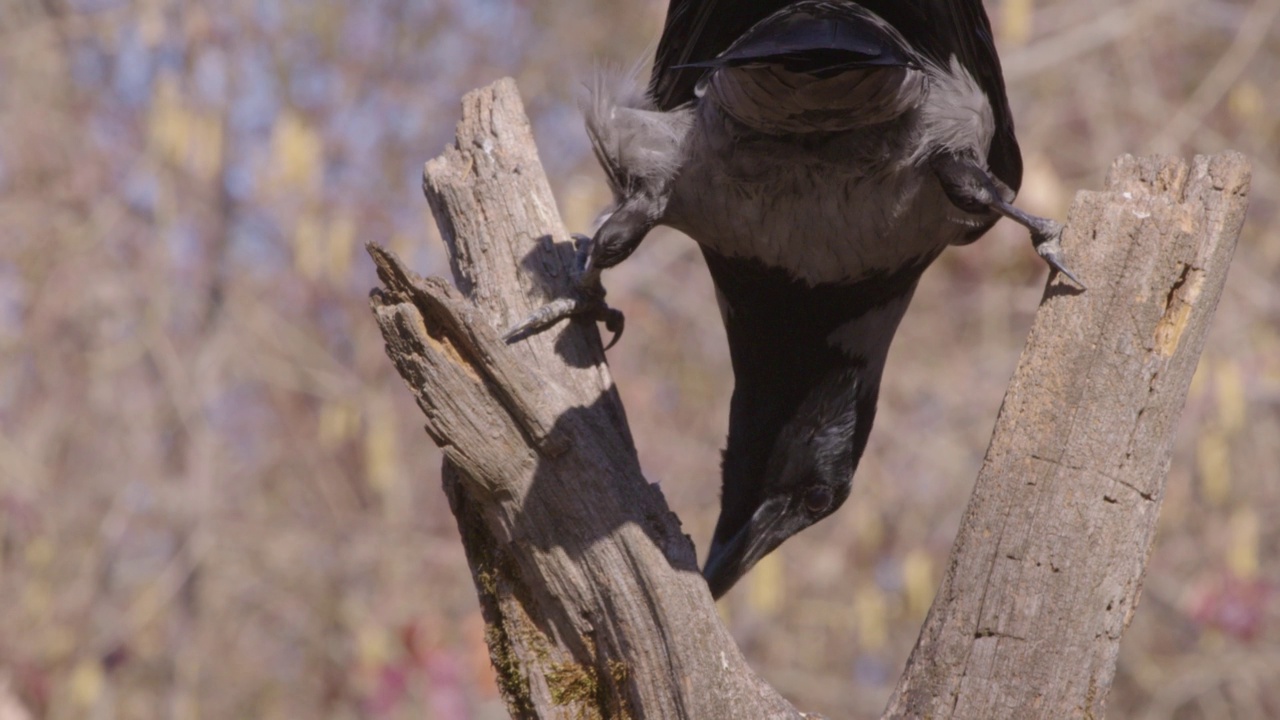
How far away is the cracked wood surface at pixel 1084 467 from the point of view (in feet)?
7.07

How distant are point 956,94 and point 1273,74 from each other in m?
5.02

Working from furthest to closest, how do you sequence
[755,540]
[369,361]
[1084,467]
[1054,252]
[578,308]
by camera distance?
1. [369,361]
2. [755,540]
3. [578,308]
4. [1054,252]
5. [1084,467]

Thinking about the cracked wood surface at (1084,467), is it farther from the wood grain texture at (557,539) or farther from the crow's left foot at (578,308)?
the crow's left foot at (578,308)

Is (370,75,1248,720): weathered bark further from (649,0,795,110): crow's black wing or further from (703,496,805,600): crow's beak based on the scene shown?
(649,0,795,110): crow's black wing

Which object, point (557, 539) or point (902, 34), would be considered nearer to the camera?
point (557, 539)

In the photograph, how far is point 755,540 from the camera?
2930 mm

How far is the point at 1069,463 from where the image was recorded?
2197 millimetres

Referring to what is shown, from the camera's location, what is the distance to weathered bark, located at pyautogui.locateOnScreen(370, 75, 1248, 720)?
2168mm

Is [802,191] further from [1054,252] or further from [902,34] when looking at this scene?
[1054,252]

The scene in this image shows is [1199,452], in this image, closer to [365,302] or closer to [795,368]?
[795,368]

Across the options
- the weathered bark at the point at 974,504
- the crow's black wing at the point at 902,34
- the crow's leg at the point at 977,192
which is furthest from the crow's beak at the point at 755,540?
the crow's black wing at the point at 902,34

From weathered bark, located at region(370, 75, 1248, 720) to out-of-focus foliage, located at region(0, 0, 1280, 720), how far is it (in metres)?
3.45

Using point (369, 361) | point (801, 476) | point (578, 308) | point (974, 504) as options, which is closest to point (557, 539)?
point (578, 308)

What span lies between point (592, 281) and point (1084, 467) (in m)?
1.04
